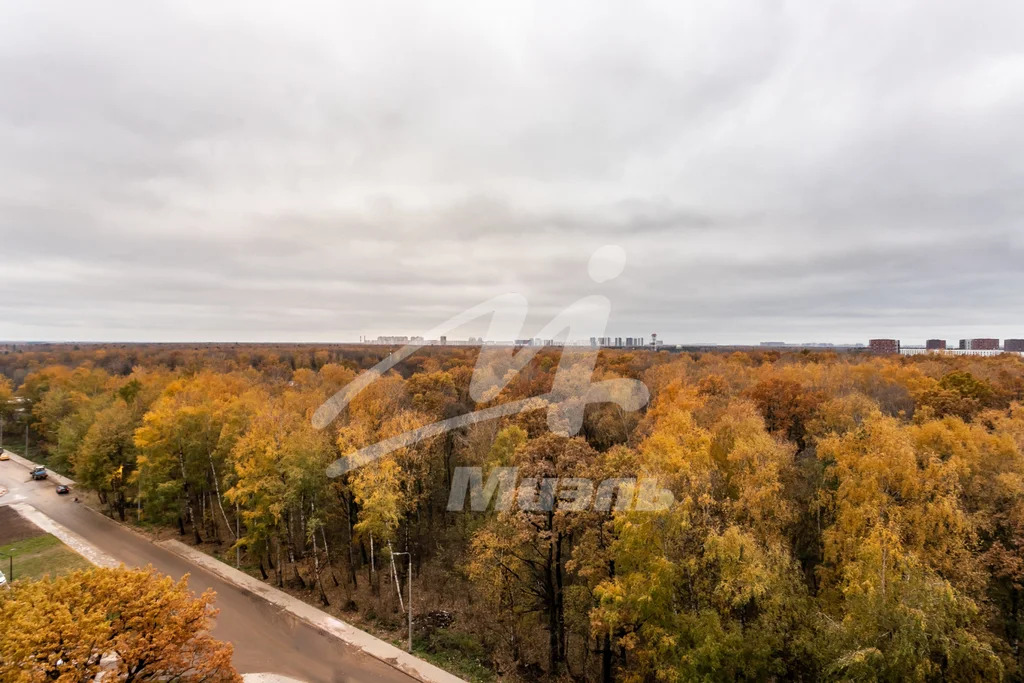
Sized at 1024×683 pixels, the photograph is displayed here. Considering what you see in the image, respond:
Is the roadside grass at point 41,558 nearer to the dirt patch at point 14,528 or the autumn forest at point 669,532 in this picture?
the dirt patch at point 14,528

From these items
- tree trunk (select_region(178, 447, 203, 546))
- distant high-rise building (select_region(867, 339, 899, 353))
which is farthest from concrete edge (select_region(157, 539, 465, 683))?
distant high-rise building (select_region(867, 339, 899, 353))

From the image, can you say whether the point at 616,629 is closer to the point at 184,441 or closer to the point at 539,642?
the point at 539,642

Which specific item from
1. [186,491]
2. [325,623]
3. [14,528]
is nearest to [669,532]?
[325,623]

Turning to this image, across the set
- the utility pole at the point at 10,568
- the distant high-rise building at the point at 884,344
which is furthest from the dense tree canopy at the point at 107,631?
the distant high-rise building at the point at 884,344

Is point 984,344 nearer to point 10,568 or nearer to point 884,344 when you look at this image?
point 884,344

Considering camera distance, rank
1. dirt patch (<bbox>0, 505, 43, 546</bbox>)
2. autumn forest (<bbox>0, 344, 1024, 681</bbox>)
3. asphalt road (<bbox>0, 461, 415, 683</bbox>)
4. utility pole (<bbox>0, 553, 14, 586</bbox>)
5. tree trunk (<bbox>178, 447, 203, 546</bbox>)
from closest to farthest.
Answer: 1. autumn forest (<bbox>0, 344, 1024, 681</bbox>)
2. asphalt road (<bbox>0, 461, 415, 683</bbox>)
3. utility pole (<bbox>0, 553, 14, 586</bbox>)
4. dirt patch (<bbox>0, 505, 43, 546</bbox>)
5. tree trunk (<bbox>178, 447, 203, 546</bbox>)

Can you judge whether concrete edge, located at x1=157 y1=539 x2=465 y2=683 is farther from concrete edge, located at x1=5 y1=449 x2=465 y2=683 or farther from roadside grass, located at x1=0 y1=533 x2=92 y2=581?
roadside grass, located at x1=0 y1=533 x2=92 y2=581
